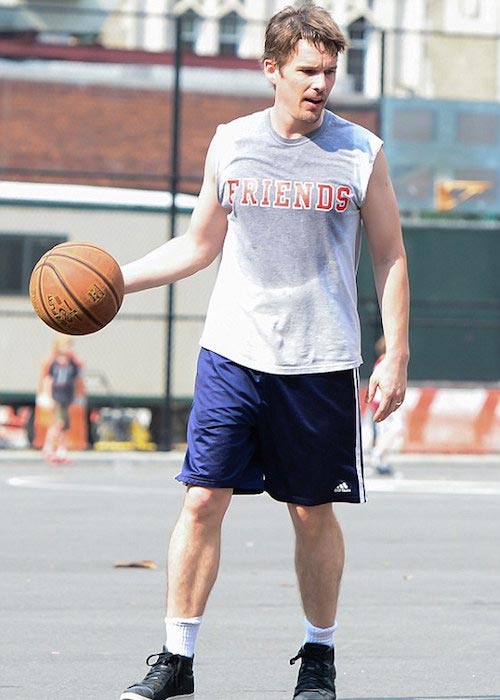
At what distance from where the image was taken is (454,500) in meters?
14.7

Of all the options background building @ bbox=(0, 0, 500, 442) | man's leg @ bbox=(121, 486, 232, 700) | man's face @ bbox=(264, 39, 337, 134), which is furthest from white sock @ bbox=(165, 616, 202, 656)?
background building @ bbox=(0, 0, 500, 442)

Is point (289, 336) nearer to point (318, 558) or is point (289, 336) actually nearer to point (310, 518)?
point (310, 518)

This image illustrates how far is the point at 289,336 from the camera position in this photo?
550 cm

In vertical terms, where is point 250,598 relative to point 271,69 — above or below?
below

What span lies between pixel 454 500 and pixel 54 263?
30.9ft

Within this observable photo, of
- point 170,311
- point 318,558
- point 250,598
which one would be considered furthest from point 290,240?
point 170,311

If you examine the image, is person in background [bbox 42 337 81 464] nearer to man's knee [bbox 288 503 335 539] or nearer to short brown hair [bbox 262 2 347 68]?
man's knee [bbox 288 503 335 539]

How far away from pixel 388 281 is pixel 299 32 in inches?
35.1

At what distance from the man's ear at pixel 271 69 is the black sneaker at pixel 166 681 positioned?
6.34 feet

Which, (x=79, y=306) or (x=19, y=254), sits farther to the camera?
(x=19, y=254)

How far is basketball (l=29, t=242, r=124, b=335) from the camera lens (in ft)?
18.5

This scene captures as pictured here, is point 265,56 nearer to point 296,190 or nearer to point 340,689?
point 296,190

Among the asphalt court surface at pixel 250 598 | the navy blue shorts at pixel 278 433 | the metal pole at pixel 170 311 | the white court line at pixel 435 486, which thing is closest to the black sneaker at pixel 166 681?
the asphalt court surface at pixel 250 598

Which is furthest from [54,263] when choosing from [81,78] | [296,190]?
[81,78]
